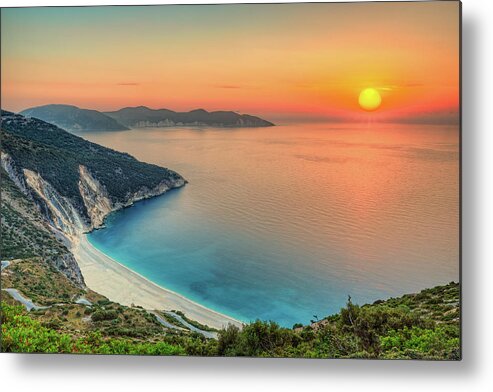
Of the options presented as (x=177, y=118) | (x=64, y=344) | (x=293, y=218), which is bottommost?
(x=64, y=344)

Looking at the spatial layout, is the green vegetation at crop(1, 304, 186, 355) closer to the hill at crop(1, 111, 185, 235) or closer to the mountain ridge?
the hill at crop(1, 111, 185, 235)

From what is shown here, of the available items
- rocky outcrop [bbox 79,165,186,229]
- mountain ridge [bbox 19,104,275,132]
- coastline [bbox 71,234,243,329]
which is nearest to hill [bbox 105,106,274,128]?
mountain ridge [bbox 19,104,275,132]

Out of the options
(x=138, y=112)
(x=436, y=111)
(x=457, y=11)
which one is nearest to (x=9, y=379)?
(x=138, y=112)

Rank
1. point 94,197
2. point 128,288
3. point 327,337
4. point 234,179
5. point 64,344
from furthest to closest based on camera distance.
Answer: point 94,197
point 234,179
point 128,288
point 64,344
point 327,337

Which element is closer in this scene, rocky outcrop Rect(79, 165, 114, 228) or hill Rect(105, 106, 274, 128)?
hill Rect(105, 106, 274, 128)

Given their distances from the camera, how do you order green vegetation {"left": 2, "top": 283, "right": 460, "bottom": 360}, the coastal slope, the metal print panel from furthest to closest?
1. the coastal slope
2. the metal print panel
3. green vegetation {"left": 2, "top": 283, "right": 460, "bottom": 360}

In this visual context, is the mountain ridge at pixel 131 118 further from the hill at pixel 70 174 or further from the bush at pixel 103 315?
the bush at pixel 103 315

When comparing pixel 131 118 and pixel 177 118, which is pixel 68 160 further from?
pixel 177 118

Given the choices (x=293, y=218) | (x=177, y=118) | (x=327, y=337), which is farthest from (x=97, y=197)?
(x=327, y=337)
